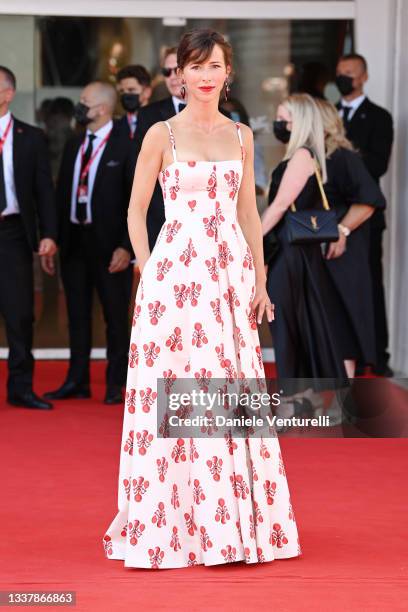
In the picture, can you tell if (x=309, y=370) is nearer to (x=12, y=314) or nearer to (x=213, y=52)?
(x=12, y=314)

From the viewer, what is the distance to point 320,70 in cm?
1028

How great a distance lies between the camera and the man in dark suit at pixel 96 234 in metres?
8.14

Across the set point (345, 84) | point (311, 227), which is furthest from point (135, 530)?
point (345, 84)

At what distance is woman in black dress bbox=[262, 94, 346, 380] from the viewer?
23.3 ft

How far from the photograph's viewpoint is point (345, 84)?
936cm

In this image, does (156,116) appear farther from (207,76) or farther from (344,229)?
(207,76)

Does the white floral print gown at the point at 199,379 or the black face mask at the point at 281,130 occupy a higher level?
the black face mask at the point at 281,130

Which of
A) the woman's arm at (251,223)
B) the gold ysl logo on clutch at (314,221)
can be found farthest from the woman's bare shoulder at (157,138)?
the gold ysl logo on clutch at (314,221)

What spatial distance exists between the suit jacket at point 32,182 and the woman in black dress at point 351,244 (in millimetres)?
1697

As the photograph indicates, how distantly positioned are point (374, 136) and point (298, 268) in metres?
2.39

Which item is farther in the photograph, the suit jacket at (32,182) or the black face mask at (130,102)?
the black face mask at (130,102)

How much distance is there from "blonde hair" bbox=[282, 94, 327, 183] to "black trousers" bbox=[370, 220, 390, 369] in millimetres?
2399

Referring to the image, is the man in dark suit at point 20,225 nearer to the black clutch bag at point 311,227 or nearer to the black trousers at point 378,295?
the black clutch bag at point 311,227

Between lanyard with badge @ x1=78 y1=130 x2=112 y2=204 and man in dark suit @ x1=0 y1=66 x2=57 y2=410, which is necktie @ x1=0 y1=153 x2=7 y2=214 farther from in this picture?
lanyard with badge @ x1=78 y1=130 x2=112 y2=204
